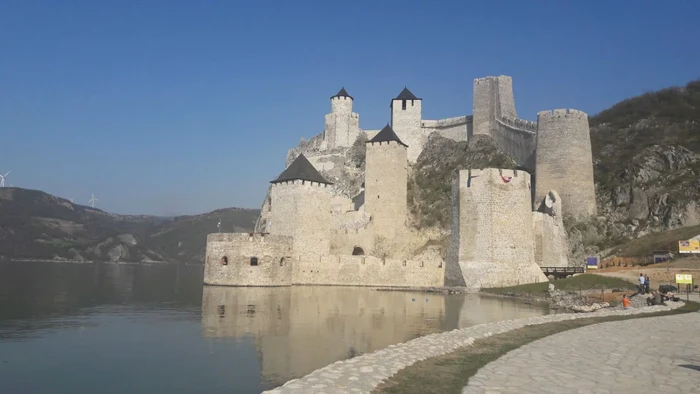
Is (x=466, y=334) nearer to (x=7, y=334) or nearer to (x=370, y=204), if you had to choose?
(x=7, y=334)

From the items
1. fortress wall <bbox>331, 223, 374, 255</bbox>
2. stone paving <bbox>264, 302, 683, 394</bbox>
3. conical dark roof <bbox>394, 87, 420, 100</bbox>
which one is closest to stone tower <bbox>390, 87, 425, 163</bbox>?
conical dark roof <bbox>394, 87, 420, 100</bbox>

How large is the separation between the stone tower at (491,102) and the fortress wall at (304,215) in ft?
56.4

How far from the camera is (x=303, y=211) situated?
29375 millimetres

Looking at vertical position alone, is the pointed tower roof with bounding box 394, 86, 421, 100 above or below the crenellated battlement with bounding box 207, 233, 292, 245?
above

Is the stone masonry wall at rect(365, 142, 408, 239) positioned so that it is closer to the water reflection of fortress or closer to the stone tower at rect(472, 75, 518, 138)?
the stone tower at rect(472, 75, 518, 138)

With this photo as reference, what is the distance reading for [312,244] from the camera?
29.2m

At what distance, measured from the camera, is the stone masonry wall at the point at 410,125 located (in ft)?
146

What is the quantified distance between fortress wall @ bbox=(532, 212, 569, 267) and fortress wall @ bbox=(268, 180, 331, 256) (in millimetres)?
10999

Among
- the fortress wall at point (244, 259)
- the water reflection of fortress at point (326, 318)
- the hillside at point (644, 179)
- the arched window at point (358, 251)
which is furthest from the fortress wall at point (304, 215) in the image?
the hillside at point (644, 179)

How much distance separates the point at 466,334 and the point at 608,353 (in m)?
2.69

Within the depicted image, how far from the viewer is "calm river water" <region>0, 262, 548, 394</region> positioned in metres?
8.74

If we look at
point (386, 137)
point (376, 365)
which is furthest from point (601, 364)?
point (386, 137)

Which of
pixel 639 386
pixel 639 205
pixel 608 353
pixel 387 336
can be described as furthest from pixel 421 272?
pixel 639 386

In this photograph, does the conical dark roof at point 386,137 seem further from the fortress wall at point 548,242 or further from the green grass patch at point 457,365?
the green grass patch at point 457,365
